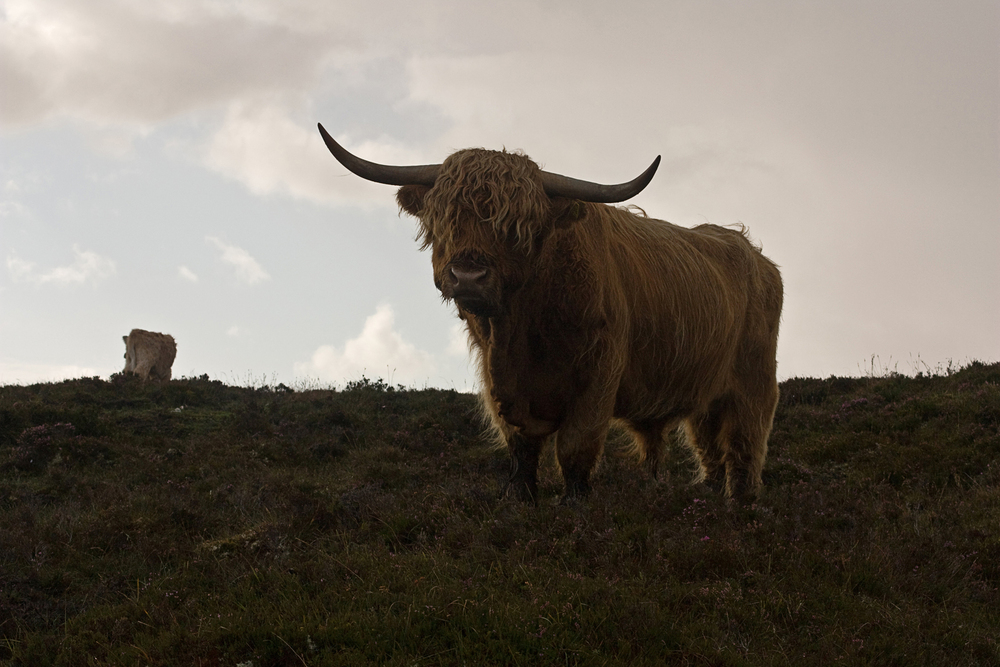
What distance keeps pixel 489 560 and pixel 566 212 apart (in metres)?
2.21

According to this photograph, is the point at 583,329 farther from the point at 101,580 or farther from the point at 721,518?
the point at 101,580

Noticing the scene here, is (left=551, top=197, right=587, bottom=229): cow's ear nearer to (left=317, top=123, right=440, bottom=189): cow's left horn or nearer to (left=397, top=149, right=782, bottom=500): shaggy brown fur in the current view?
(left=397, top=149, right=782, bottom=500): shaggy brown fur

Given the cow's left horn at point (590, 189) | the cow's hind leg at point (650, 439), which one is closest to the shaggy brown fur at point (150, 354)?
the cow's hind leg at point (650, 439)

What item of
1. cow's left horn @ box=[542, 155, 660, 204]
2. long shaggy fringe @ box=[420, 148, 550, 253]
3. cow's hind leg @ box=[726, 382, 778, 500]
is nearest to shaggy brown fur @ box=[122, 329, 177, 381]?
cow's hind leg @ box=[726, 382, 778, 500]

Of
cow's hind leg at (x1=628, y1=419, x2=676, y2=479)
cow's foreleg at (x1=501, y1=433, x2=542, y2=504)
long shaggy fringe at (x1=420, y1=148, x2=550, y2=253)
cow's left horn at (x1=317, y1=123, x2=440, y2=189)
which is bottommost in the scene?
cow's foreleg at (x1=501, y1=433, x2=542, y2=504)

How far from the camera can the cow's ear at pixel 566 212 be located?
207 inches

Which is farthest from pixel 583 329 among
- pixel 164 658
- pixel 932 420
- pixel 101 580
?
pixel 932 420

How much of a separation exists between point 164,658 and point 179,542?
97.8 inches

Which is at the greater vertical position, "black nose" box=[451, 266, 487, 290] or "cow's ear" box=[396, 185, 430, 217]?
"cow's ear" box=[396, 185, 430, 217]

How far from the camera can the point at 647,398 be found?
624cm

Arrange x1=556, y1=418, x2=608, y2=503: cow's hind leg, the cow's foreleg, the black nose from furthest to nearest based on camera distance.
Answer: the cow's foreleg → x1=556, y1=418, x2=608, y2=503: cow's hind leg → the black nose

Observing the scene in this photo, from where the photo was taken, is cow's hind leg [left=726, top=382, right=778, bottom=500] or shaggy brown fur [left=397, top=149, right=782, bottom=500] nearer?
shaggy brown fur [left=397, top=149, right=782, bottom=500]

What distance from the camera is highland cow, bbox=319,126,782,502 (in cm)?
500

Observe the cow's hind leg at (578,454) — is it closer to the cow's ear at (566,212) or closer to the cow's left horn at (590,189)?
the cow's ear at (566,212)
